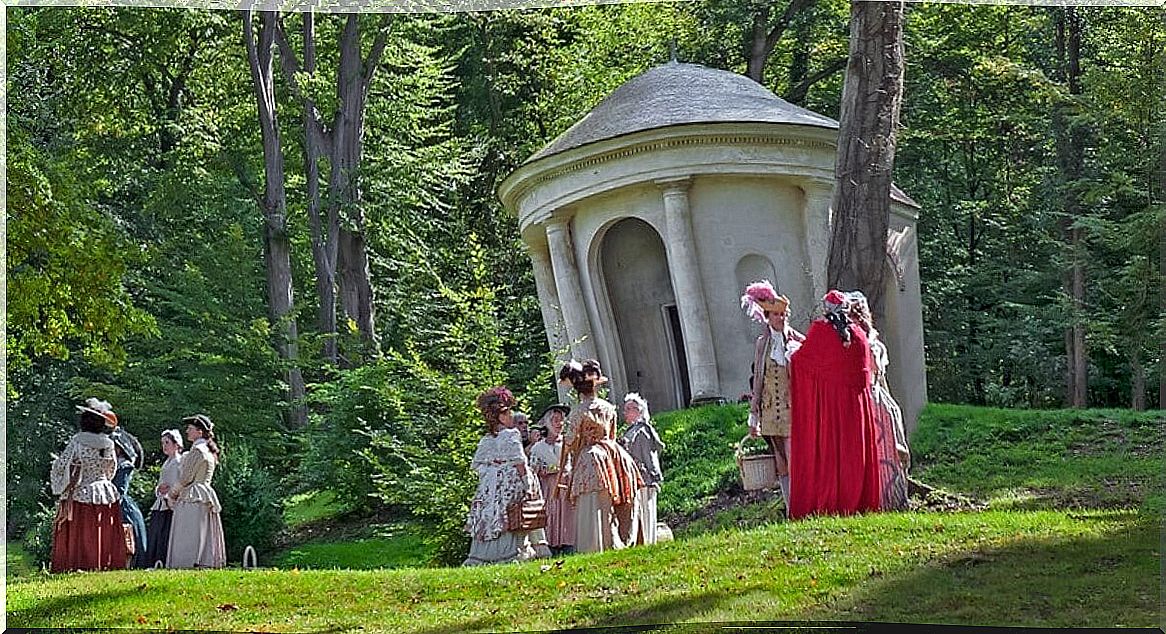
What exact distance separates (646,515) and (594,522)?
1063 mm

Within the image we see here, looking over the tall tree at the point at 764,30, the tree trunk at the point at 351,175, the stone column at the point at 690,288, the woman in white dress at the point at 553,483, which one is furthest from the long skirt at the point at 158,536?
the tall tree at the point at 764,30

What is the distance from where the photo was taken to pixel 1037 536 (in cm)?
977

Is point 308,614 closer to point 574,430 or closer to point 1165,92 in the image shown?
point 574,430

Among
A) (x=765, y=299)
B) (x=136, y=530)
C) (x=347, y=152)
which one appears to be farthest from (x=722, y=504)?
(x=347, y=152)

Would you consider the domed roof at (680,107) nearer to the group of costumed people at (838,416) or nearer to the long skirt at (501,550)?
the long skirt at (501,550)

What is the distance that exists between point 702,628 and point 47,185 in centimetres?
845

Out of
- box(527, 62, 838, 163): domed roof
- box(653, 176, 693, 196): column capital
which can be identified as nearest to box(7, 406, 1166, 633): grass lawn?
box(653, 176, 693, 196): column capital

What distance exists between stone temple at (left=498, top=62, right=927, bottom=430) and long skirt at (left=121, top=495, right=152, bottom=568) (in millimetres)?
7021

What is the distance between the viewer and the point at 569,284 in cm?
2173

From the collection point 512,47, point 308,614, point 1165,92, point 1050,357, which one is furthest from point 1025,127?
point 308,614

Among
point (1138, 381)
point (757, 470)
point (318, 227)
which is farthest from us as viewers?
point (318, 227)

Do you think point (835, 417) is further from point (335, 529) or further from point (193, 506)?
point (335, 529)

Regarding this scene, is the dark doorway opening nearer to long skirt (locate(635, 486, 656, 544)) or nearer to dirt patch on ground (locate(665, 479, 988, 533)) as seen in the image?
dirt patch on ground (locate(665, 479, 988, 533))

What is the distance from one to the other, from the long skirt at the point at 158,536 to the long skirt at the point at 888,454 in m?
6.94
